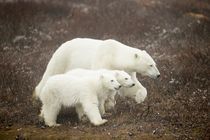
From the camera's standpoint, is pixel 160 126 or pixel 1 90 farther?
pixel 1 90

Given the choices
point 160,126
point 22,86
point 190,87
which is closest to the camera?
point 160,126

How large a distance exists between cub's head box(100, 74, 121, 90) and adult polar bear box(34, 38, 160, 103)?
979 mm

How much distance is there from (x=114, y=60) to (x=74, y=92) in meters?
1.37

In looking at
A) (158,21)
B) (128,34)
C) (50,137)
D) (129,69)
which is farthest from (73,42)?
(158,21)

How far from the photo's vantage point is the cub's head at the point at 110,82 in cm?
536

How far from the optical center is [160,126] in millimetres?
5070

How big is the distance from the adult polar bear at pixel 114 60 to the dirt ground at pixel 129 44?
32 centimetres

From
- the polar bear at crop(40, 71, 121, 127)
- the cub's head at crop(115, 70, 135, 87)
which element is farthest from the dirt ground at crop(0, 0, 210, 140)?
the cub's head at crop(115, 70, 135, 87)

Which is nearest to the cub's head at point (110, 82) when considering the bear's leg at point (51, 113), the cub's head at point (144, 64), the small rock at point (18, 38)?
the bear's leg at point (51, 113)

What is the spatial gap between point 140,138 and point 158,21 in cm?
880

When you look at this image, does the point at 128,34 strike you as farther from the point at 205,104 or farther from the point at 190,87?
the point at 205,104

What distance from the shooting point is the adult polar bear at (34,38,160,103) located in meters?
6.36

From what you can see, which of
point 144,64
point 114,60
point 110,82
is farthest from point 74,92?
point 144,64

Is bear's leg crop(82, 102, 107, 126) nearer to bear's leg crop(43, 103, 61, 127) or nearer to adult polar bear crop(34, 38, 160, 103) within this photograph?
bear's leg crop(43, 103, 61, 127)
